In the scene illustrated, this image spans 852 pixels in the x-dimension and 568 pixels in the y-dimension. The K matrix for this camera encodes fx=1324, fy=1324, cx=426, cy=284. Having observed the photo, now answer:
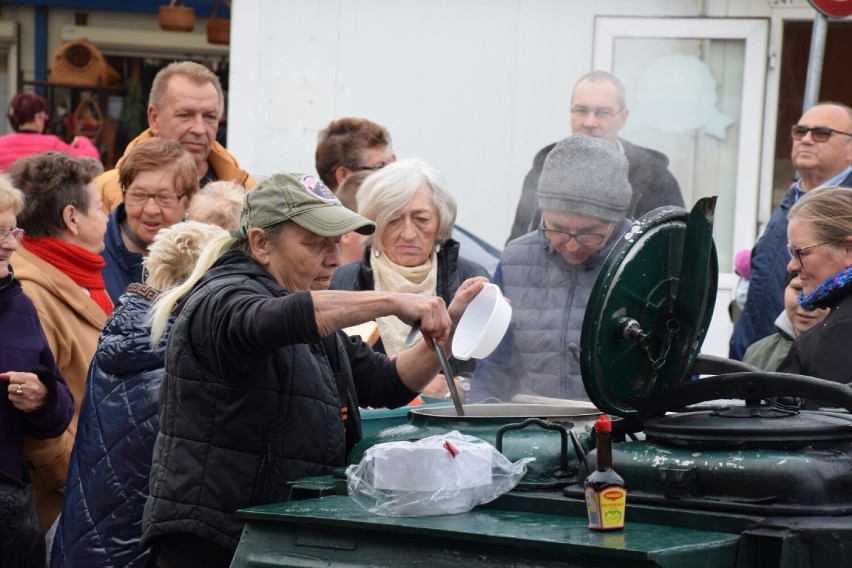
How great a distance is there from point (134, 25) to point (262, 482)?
31.6 ft

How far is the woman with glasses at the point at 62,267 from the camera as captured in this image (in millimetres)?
4488

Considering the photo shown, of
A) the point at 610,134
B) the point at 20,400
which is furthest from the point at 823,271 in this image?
the point at 20,400

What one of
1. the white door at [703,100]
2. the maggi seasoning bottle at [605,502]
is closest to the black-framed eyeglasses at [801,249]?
the maggi seasoning bottle at [605,502]

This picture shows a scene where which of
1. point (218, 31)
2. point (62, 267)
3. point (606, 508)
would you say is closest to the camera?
point (606, 508)

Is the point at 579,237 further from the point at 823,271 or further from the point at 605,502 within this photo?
the point at 605,502

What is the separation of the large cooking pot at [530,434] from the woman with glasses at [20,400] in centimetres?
139

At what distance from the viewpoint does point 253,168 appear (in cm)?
758

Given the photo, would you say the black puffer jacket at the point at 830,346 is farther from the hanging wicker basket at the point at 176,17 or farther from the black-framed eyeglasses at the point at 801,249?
the hanging wicker basket at the point at 176,17

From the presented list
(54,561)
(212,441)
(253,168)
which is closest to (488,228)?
(253,168)

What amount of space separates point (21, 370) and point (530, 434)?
1907mm

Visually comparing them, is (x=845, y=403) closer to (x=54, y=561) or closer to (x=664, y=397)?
(x=664, y=397)

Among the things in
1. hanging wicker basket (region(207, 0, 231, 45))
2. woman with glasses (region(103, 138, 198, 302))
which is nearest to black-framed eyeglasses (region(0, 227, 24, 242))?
woman with glasses (region(103, 138, 198, 302))

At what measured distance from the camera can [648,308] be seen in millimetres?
2902

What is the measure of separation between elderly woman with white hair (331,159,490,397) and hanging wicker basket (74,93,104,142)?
6.59m
